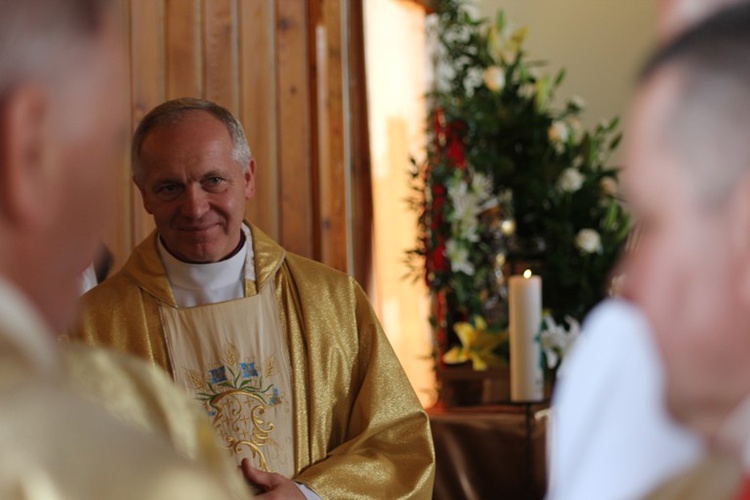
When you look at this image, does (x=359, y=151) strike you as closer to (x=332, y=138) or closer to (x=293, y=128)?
(x=332, y=138)

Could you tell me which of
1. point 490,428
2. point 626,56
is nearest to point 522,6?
point 626,56

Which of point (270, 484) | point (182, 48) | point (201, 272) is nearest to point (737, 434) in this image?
point (270, 484)

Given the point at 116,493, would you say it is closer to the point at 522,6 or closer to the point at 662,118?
the point at 662,118

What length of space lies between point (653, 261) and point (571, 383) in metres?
0.20

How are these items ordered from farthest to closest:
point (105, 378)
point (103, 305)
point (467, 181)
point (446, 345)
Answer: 1. point (446, 345)
2. point (467, 181)
3. point (103, 305)
4. point (105, 378)

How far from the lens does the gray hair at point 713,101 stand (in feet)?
1.65

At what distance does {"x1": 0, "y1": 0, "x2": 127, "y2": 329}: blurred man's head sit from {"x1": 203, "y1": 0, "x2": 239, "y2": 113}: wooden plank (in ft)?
11.9

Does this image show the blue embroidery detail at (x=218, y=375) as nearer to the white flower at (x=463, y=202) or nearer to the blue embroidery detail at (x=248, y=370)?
the blue embroidery detail at (x=248, y=370)

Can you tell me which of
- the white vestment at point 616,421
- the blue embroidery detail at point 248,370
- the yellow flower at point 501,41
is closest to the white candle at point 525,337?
the blue embroidery detail at point 248,370

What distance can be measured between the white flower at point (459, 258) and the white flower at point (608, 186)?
23.1 inches

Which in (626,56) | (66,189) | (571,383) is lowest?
(571,383)

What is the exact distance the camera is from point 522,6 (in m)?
5.58

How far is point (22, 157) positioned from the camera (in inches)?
23.9

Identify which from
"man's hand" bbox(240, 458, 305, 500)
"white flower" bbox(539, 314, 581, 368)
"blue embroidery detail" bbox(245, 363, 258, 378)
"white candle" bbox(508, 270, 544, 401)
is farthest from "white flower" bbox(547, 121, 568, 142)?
"man's hand" bbox(240, 458, 305, 500)
